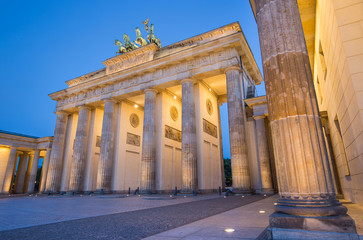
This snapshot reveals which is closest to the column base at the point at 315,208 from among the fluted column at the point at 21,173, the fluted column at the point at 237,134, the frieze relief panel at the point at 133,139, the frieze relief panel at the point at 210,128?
the fluted column at the point at 237,134

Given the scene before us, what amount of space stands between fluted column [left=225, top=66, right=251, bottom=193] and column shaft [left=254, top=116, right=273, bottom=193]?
137cm

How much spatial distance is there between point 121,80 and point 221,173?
52.7 feet

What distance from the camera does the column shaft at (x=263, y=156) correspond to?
58.6 ft

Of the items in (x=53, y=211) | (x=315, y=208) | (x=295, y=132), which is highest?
(x=295, y=132)

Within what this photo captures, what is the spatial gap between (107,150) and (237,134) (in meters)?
14.6

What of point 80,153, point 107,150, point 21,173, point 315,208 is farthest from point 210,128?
point 21,173

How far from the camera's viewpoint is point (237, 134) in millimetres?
18422

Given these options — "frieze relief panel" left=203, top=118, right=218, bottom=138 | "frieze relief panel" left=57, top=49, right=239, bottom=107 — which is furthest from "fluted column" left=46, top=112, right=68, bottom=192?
"frieze relief panel" left=203, top=118, right=218, bottom=138

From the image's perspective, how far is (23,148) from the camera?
35156 mm

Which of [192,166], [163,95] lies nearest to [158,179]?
[192,166]

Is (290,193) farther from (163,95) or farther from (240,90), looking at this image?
(163,95)

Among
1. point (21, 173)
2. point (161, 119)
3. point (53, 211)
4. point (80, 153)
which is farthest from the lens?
point (21, 173)

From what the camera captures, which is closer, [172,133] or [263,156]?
[263,156]

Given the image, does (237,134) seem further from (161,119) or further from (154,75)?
(154,75)
